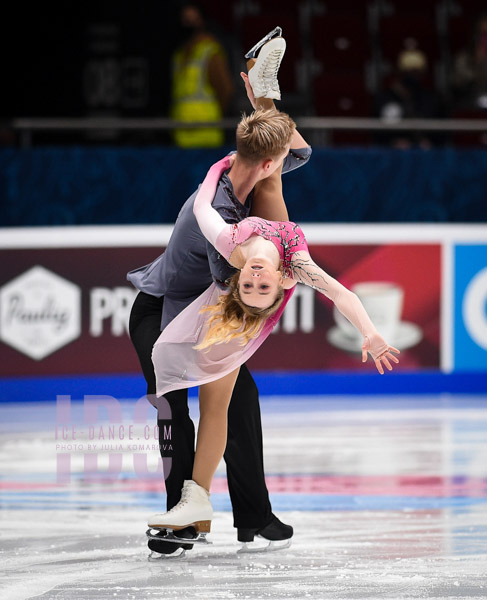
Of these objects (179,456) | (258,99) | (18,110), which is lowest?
(179,456)

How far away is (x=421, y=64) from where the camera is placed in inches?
322

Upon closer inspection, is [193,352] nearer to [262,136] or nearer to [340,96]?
[262,136]

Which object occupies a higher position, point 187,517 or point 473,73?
point 473,73

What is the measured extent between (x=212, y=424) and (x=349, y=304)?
0.72 m

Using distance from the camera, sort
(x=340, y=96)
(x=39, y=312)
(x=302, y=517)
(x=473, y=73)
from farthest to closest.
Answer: (x=340, y=96), (x=473, y=73), (x=39, y=312), (x=302, y=517)

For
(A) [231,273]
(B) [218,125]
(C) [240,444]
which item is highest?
(B) [218,125]

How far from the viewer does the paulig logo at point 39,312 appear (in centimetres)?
652

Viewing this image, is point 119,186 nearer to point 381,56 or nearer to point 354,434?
point 354,434

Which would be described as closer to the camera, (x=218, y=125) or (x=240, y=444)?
(x=240, y=444)

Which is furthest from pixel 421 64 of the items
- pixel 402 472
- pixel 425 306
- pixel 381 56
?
pixel 402 472

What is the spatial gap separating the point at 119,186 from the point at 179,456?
11.6 feet

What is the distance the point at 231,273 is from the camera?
3.46 m

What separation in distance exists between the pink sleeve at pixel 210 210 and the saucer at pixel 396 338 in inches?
139

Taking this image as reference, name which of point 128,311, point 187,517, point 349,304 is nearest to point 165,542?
point 187,517
